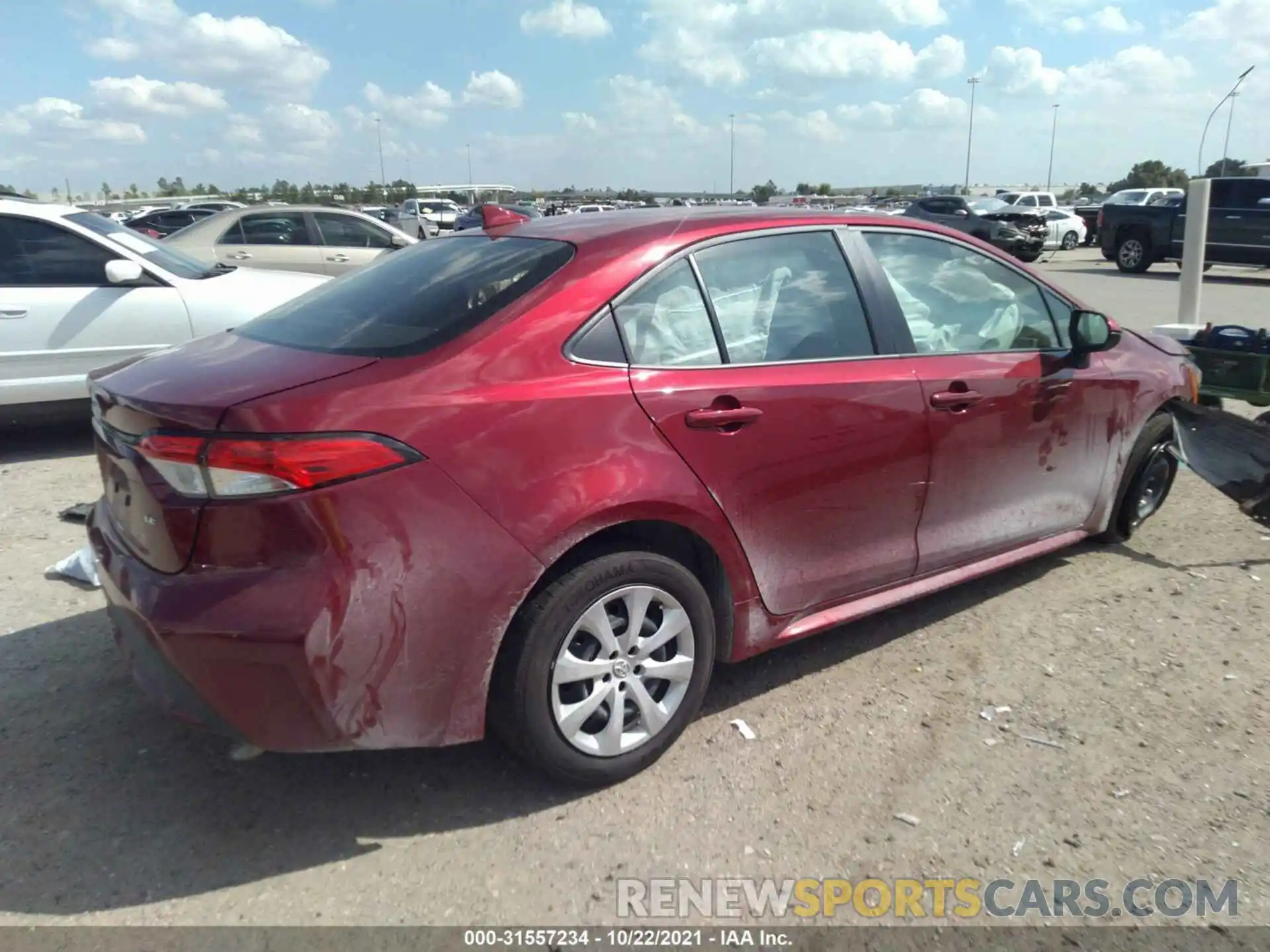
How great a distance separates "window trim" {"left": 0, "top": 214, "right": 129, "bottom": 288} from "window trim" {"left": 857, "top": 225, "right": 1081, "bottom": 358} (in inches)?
200

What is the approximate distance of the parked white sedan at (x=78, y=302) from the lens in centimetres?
603

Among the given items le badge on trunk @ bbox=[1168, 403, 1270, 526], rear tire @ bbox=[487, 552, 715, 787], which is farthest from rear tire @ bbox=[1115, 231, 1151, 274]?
rear tire @ bbox=[487, 552, 715, 787]

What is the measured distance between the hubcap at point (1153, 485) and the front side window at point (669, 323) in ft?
9.07

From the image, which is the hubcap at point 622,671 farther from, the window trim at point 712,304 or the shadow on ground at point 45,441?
the shadow on ground at point 45,441

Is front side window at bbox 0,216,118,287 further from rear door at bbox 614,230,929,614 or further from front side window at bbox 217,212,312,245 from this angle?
front side window at bbox 217,212,312,245

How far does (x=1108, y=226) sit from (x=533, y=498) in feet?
73.6

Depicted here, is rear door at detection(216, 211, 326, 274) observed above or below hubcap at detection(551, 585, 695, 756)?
above

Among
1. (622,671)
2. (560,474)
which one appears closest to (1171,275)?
(622,671)

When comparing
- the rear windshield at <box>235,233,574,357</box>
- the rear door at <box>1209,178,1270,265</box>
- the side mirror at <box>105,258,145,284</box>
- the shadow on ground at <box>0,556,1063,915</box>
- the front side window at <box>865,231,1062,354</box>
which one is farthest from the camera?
the rear door at <box>1209,178,1270,265</box>

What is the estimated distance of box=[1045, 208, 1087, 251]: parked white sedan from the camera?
31.2m

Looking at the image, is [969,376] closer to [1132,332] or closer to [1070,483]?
[1070,483]

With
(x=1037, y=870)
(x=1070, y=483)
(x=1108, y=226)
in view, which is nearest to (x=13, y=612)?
(x=1037, y=870)

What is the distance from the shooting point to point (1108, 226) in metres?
21.2

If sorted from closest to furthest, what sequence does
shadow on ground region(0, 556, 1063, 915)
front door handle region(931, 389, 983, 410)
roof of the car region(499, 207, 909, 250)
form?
shadow on ground region(0, 556, 1063, 915), roof of the car region(499, 207, 909, 250), front door handle region(931, 389, 983, 410)
